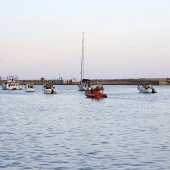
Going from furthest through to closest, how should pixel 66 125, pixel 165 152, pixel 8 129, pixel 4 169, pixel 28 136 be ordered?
1. pixel 66 125
2. pixel 8 129
3. pixel 28 136
4. pixel 165 152
5. pixel 4 169

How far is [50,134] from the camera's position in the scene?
134ft

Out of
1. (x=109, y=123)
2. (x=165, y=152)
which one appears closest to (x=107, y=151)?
(x=165, y=152)

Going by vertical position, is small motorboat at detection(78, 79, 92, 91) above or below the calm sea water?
above

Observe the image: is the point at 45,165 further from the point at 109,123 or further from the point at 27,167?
the point at 109,123

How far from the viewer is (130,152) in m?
31.1

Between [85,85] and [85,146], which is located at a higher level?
[85,85]

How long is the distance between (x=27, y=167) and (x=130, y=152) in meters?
7.41

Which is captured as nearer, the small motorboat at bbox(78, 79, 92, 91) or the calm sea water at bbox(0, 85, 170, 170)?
the calm sea water at bbox(0, 85, 170, 170)

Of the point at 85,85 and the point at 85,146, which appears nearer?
the point at 85,146

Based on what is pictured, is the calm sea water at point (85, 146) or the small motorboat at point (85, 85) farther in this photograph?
the small motorboat at point (85, 85)

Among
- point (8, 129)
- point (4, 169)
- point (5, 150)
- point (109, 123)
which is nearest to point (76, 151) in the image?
point (5, 150)

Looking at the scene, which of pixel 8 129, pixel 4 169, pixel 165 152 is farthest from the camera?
pixel 8 129

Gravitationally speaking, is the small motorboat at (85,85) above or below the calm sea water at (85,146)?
above

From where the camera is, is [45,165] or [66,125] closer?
[45,165]
